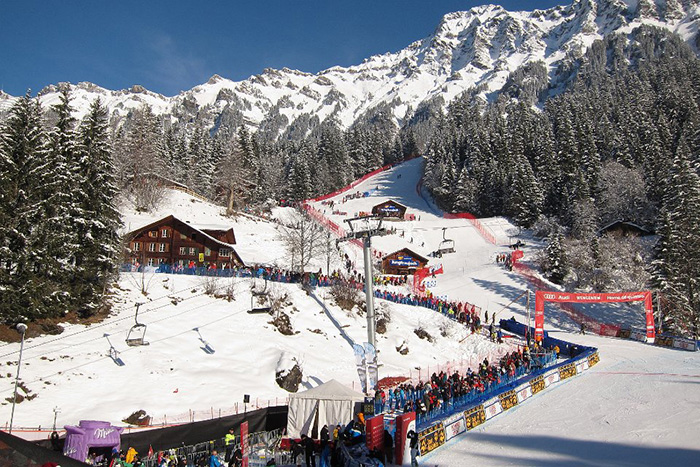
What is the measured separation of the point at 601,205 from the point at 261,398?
58113mm

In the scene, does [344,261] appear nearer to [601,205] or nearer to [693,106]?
[601,205]

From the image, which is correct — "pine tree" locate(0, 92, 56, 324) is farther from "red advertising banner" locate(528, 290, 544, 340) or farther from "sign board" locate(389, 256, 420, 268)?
Result: "sign board" locate(389, 256, 420, 268)

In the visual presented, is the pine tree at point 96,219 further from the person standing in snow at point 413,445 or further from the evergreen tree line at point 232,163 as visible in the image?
the evergreen tree line at point 232,163

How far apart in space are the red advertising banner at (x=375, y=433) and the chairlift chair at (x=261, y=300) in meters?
17.0

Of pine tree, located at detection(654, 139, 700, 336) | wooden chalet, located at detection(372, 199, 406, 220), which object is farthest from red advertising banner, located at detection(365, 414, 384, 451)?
wooden chalet, located at detection(372, 199, 406, 220)

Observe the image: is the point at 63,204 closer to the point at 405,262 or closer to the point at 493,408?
the point at 493,408

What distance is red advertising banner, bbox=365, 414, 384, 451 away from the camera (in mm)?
12492

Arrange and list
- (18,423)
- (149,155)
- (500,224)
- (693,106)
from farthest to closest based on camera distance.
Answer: (693,106) < (500,224) < (149,155) < (18,423)

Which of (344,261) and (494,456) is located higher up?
(344,261)

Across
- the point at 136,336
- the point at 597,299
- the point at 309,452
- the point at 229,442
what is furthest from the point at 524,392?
the point at 136,336

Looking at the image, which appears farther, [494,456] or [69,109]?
[69,109]

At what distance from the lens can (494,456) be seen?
12805 millimetres

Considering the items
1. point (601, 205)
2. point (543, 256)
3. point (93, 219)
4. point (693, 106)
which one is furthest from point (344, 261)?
point (693, 106)

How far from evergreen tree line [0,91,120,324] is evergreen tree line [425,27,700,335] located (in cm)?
3867
